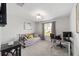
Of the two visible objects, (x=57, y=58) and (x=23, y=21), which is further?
(x=23, y=21)

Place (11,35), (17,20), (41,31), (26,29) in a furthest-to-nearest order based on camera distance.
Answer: (41,31), (26,29), (17,20), (11,35)

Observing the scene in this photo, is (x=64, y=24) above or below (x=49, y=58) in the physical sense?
above

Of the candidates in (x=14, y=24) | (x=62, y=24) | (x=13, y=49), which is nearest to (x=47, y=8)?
(x=62, y=24)

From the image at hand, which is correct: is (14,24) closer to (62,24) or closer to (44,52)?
(44,52)

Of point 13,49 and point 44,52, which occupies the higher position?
point 13,49

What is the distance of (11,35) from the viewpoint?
295cm

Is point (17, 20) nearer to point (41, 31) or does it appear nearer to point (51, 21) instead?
point (51, 21)

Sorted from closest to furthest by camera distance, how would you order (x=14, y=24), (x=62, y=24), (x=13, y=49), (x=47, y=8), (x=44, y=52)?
(x=13, y=49) < (x=47, y=8) < (x=44, y=52) < (x=14, y=24) < (x=62, y=24)

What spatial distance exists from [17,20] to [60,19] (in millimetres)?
1987

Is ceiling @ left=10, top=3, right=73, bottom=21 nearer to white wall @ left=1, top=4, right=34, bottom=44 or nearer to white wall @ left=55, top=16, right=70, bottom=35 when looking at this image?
white wall @ left=1, top=4, right=34, bottom=44

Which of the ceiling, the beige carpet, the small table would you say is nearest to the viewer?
the small table

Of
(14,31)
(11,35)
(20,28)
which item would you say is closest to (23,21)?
(20,28)

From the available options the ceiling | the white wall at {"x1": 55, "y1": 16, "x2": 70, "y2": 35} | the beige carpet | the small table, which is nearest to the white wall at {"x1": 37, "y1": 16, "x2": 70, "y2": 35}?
the white wall at {"x1": 55, "y1": 16, "x2": 70, "y2": 35}

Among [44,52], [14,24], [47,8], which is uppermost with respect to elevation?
[47,8]
